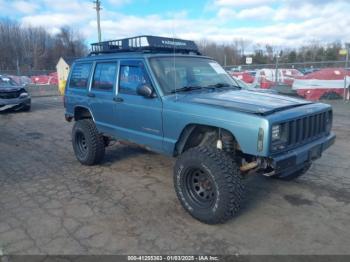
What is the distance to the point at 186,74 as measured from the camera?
15.4 feet

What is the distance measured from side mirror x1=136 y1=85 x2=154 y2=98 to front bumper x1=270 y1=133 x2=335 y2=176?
1.79 meters

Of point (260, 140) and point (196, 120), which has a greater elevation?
point (196, 120)

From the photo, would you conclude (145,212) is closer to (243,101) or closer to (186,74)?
(243,101)

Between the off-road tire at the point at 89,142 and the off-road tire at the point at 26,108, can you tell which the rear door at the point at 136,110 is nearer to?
the off-road tire at the point at 89,142

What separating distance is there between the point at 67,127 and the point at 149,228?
7341 mm

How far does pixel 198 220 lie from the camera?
154 inches

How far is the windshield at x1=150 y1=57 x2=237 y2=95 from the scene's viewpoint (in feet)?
14.7

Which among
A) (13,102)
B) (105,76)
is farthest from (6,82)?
(105,76)

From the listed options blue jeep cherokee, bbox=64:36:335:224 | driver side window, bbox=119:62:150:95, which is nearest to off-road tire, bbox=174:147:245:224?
blue jeep cherokee, bbox=64:36:335:224

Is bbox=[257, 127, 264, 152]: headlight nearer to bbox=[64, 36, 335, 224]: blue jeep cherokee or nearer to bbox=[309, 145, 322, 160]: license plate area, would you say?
bbox=[64, 36, 335, 224]: blue jeep cherokee

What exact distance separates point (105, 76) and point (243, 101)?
2.52 m

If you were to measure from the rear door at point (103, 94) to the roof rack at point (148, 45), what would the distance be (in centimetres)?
39

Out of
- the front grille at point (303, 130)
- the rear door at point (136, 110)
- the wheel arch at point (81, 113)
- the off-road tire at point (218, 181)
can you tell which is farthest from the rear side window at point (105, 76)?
the front grille at point (303, 130)

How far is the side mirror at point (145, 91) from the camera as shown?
4.31m
